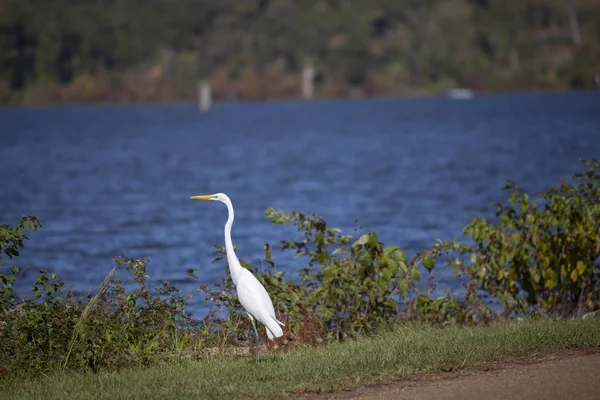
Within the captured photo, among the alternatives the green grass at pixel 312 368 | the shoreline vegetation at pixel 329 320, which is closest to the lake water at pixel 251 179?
the shoreline vegetation at pixel 329 320

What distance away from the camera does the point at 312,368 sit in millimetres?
9586

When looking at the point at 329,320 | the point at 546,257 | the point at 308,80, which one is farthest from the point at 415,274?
the point at 308,80

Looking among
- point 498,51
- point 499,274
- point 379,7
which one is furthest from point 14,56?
point 499,274

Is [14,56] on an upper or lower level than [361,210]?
upper

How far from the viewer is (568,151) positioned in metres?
57.0

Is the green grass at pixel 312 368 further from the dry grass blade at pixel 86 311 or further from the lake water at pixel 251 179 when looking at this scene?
the lake water at pixel 251 179

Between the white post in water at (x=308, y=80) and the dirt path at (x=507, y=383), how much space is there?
16153 centimetres

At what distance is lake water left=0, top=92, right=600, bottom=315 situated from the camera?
26328 millimetres

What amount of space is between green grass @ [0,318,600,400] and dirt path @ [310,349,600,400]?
220 millimetres

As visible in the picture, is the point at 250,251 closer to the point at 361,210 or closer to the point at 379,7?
the point at 361,210

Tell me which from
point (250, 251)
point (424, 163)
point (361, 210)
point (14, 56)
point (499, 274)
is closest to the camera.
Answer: point (499, 274)

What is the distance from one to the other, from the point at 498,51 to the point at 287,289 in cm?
16421

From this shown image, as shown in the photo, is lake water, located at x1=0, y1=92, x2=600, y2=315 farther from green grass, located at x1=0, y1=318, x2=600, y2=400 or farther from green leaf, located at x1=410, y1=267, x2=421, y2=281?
green grass, located at x1=0, y1=318, x2=600, y2=400

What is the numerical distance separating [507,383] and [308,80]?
166288 mm
